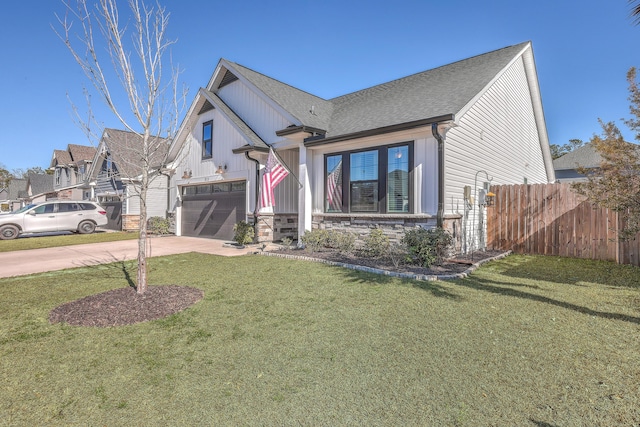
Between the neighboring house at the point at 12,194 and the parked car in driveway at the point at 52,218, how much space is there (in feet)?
105

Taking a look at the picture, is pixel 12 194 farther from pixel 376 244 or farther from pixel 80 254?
pixel 376 244

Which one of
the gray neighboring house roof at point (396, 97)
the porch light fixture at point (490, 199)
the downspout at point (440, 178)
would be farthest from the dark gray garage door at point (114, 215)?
the porch light fixture at point (490, 199)

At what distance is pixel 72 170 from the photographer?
26156 mm

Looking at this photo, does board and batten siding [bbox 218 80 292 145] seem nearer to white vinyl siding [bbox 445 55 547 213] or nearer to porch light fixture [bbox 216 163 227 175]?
porch light fixture [bbox 216 163 227 175]

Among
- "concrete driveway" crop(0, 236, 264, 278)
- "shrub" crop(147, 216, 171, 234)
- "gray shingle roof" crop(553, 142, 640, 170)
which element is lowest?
"concrete driveway" crop(0, 236, 264, 278)

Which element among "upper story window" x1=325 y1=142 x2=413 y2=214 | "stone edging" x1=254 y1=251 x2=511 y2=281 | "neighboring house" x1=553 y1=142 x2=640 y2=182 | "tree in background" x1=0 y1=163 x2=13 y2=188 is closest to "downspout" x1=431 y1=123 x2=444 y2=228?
"upper story window" x1=325 y1=142 x2=413 y2=214

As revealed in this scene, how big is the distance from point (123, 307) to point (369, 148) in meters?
6.84

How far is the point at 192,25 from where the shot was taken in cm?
897

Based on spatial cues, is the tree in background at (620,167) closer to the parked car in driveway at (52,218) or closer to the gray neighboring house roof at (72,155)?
the parked car in driveway at (52,218)

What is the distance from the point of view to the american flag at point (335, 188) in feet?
30.7

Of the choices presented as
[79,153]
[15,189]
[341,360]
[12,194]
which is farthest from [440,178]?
[15,189]

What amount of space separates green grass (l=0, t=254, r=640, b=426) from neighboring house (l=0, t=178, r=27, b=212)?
48.4 m

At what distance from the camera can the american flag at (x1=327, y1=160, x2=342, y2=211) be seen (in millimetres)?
9344

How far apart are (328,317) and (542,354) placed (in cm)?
227
